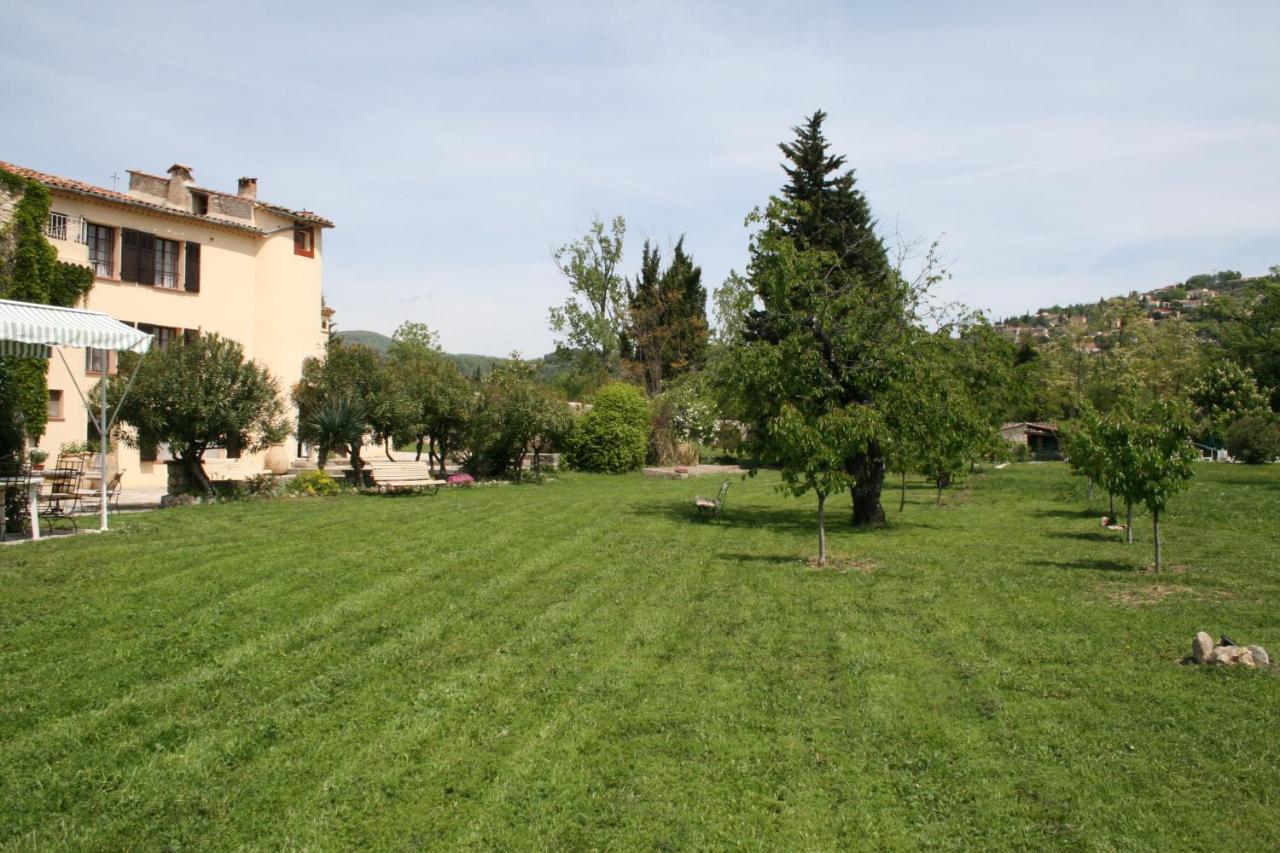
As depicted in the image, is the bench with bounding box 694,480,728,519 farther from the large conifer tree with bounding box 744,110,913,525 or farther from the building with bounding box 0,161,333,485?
the building with bounding box 0,161,333,485

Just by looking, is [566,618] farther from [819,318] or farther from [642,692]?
[819,318]

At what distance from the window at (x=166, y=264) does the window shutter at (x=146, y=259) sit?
0.55 ft

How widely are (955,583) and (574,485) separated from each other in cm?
1624

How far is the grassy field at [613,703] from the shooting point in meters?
4.35

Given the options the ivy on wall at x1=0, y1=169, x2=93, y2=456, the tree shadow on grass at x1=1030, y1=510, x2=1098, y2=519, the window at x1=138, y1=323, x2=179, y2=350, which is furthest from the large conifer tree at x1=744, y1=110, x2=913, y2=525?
the window at x1=138, y1=323, x2=179, y2=350

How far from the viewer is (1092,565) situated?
1197cm

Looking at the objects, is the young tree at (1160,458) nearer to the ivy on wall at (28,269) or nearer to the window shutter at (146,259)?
the ivy on wall at (28,269)

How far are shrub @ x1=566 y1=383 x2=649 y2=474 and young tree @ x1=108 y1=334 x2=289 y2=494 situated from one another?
1452 cm

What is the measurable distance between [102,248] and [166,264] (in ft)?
5.87

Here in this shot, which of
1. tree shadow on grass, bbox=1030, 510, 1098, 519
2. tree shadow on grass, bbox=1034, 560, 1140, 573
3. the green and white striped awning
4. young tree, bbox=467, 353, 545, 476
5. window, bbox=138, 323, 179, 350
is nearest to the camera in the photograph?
the green and white striped awning

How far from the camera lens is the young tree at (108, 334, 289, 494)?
1673cm

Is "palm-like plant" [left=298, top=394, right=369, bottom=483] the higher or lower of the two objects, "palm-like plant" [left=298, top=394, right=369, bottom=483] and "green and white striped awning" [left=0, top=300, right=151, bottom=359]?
the lower

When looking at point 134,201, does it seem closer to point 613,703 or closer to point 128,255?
point 128,255

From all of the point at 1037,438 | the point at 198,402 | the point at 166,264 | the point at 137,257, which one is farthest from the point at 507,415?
the point at 1037,438
